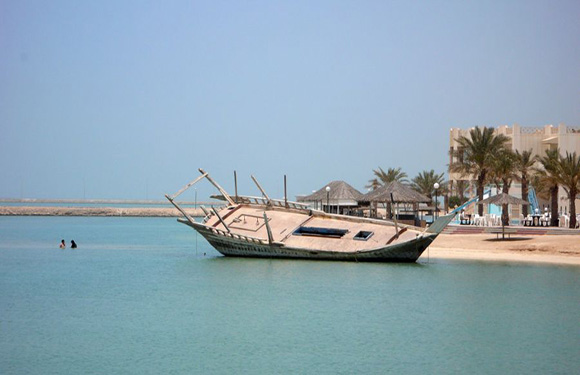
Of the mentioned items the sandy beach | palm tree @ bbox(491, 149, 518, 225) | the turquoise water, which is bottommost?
the turquoise water

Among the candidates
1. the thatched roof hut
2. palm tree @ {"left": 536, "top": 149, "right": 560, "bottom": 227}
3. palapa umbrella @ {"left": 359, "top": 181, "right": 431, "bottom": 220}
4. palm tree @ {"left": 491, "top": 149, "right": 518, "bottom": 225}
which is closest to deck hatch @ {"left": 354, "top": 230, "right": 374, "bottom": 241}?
palapa umbrella @ {"left": 359, "top": 181, "right": 431, "bottom": 220}

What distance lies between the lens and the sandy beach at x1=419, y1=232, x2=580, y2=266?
4094 cm

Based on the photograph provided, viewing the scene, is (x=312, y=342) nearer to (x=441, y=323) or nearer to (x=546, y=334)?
(x=441, y=323)

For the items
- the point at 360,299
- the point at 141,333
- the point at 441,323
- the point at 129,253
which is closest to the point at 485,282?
the point at 360,299

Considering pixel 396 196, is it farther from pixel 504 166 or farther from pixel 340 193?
pixel 504 166

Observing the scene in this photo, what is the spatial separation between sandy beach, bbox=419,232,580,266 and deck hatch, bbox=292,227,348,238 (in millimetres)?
5108

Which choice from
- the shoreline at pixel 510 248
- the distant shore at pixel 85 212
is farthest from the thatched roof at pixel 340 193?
the distant shore at pixel 85 212

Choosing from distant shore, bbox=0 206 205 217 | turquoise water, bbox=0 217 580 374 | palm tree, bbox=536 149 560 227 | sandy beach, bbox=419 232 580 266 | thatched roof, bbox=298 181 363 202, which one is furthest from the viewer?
distant shore, bbox=0 206 205 217

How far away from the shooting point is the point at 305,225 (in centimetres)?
3928

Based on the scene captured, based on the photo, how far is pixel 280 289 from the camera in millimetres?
30562

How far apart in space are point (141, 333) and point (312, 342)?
4.60 m

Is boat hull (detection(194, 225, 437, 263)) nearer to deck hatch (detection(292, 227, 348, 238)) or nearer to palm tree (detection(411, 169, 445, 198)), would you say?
deck hatch (detection(292, 227, 348, 238))

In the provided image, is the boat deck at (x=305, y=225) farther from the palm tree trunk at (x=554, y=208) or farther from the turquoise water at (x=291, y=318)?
the palm tree trunk at (x=554, y=208)

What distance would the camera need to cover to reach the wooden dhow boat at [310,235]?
3681 centimetres
